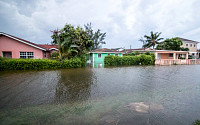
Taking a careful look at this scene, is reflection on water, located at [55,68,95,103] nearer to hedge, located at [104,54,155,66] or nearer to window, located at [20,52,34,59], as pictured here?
hedge, located at [104,54,155,66]

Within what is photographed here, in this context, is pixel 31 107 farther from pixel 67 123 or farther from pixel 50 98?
pixel 67 123

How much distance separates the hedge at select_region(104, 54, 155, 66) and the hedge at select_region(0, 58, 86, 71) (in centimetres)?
516

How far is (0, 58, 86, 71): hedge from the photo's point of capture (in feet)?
36.2

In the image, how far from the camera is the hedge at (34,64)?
1104 centimetres

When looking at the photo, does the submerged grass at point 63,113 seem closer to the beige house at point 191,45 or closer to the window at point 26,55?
the window at point 26,55

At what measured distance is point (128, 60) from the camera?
18.8m

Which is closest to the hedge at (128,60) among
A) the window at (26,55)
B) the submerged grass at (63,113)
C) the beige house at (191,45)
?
the window at (26,55)

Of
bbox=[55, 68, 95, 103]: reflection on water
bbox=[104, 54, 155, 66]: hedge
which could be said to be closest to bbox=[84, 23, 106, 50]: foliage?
bbox=[104, 54, 155, 66]: hedge

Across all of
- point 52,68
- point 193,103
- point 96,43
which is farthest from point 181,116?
point 96,43

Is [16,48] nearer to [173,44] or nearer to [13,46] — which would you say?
[13,46]

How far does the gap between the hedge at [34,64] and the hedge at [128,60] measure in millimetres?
5160

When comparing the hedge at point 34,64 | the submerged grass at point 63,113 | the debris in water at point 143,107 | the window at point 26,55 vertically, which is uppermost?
the window at point 26,55

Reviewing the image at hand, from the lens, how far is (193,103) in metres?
3.85

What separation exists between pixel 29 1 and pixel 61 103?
47.0 ft
